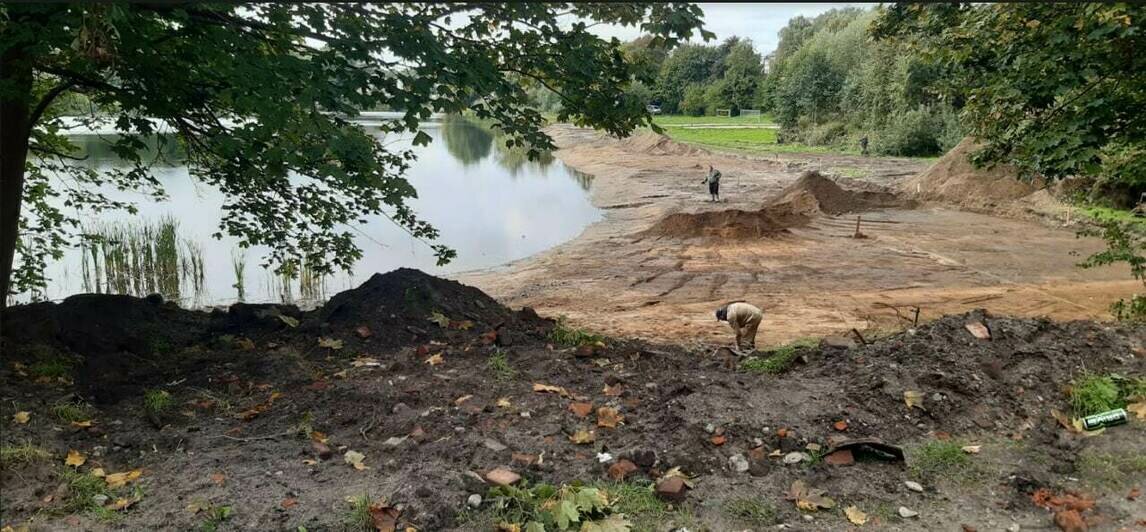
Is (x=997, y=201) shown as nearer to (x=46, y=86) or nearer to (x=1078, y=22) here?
(x=1078, y=22)

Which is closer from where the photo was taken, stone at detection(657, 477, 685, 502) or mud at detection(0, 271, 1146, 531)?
mud at detection(0, 271, 1146, 531)

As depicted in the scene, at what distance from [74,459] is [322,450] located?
1368 mm

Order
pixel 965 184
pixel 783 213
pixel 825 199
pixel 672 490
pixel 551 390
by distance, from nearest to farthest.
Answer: pixel 672 490, pixel 551 390, pixel 783 213, pixel 825 199, pixel 965 184

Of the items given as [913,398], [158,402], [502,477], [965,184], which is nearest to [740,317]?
[913,398]

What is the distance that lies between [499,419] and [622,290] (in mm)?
10237

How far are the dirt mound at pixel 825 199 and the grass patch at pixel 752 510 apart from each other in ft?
→ 66.0

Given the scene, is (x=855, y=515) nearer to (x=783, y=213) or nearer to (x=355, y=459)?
(x=355, y=459)

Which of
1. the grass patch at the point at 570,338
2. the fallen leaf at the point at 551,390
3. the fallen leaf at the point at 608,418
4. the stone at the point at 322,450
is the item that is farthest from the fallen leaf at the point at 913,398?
the stone at the point at 322,450

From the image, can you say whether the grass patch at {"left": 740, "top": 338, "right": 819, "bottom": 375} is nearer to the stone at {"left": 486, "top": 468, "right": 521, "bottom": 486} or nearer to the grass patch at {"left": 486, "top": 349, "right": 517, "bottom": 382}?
the grass patch at {"left": 486, "top": 349, "right": 517, "bottom": 382}

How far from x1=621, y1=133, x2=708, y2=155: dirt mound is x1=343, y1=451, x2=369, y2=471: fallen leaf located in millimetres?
39688

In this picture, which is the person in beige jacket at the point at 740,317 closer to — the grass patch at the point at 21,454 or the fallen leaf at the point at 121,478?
the fallen leaf at the point at 121,478

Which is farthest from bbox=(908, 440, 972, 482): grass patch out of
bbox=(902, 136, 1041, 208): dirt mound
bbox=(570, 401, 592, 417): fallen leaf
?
bbox=(902, 136, 1041, 208): dirt mound

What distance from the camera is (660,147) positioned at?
4712 centimetres

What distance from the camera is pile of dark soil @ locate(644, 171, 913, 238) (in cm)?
2045
